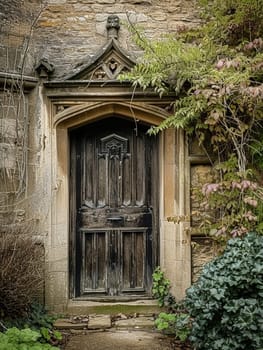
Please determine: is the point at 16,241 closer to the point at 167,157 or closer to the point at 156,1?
the point at 167,157

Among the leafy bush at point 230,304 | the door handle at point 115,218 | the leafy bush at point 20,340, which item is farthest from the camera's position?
the door handle at point 115,218

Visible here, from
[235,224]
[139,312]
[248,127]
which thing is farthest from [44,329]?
[248,127]

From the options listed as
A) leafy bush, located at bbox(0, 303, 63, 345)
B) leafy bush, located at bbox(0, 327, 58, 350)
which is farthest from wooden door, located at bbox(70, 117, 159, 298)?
leafy bush, located at bbox(0, 327, 58, 350)

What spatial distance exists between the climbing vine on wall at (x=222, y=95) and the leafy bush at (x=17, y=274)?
1.77 metres

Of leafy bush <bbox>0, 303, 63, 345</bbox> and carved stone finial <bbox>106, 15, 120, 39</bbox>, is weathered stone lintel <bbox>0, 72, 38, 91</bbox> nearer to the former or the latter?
carved stone finial <bbox>106, 15, 120, 39</bbox>

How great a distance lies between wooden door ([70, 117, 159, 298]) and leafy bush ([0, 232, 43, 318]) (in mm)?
949

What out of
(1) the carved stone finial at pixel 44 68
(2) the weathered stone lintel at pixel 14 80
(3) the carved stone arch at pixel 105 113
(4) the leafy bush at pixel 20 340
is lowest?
(4) the leafy bush at pixel 20 340

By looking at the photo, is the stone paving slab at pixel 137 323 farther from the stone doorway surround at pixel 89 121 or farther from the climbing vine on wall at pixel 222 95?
the climbing vine on wall at pixel 222 95

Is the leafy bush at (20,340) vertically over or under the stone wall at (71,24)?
under

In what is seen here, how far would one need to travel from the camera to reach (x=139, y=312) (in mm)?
5070

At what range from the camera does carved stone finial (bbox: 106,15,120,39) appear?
16.7 feet

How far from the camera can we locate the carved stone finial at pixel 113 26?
16.7 feet

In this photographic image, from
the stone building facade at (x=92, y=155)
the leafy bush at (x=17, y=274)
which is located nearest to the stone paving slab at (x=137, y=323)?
the stone building facade at (x=92, y=155)

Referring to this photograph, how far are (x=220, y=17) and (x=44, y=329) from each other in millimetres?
3779
